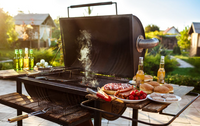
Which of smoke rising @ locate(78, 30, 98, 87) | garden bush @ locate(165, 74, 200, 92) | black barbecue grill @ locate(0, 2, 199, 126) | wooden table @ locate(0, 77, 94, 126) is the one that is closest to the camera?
wooden table @ locate(0, 77, 94, 126)

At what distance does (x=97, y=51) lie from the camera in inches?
138

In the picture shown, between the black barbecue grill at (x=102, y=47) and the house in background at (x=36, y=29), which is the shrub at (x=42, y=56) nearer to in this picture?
the black barbecue grill at (x=102, y=47)

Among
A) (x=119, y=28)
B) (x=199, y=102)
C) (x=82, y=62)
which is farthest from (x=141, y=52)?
(x=199, y=102)

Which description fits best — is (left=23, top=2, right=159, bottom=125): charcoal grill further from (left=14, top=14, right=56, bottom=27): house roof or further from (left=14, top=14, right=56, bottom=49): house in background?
(left=14, top=14, right=56, bottom=27): house roof

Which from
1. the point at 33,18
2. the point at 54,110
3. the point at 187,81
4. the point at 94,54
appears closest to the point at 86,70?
the point at 94,54

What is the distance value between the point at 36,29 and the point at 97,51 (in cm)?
1981

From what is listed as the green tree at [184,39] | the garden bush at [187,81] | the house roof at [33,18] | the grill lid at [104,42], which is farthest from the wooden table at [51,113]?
the green tree at [184,39]

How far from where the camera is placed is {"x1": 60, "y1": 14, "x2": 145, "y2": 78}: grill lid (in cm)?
284

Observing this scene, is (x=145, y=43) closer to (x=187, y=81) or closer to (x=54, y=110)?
(x=54, y=110)

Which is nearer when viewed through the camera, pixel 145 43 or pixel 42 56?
pixel 145 43

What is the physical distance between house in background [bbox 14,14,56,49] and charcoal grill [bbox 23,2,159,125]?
17586 millimetres

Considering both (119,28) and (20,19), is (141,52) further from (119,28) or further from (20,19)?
(20,19)

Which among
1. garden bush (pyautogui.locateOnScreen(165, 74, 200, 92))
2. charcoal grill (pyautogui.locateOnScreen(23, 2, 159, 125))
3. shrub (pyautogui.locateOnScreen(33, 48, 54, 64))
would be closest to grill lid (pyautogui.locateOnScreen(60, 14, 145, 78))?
charcoal grill (pyautogui.locateOnScreen(23, 2, 159, 125))

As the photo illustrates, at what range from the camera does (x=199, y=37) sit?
57.5 feet
